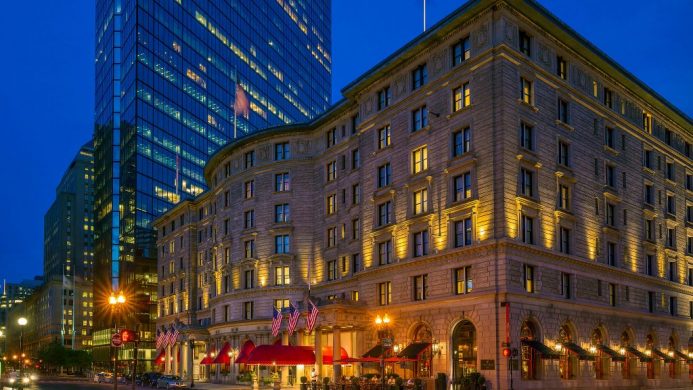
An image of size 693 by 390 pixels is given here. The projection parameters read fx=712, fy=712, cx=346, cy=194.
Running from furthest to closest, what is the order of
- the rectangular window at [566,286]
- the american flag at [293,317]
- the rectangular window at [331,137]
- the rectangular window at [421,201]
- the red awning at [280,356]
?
the rectangular window at [331,137], the american flag at [293,317], the red awning at [280,356], the rectangular window at [421,201], the rectangular window at [566,286]

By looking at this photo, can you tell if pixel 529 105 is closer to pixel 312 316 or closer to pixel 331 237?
pixel 312 316

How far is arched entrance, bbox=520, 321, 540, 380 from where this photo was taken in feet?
153

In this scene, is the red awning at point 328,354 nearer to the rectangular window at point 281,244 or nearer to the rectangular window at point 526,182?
the rectangular window at point 281,244

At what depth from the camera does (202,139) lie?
143m

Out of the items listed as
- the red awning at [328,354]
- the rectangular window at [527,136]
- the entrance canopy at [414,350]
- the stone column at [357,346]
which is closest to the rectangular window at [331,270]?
the red awning at [328,354]

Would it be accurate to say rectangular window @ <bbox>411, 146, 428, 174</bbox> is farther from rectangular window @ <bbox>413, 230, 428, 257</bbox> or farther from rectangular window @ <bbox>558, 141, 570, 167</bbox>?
rectangular window @ <bbox>558, 141, 570, 167</bbox>

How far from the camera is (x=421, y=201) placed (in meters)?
54.1

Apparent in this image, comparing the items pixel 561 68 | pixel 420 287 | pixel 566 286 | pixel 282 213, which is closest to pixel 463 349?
pixel 420 287

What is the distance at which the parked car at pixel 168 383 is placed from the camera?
6875 cm

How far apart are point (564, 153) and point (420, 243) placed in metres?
12.7

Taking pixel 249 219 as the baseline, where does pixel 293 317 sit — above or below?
below

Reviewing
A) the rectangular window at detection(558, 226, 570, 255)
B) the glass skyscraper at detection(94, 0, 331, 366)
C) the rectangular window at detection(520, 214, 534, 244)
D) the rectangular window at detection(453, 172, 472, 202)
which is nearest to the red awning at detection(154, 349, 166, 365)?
the glass skyscraper at detection(94, 0, 331, 366)

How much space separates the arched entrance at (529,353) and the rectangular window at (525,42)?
19.0 metres

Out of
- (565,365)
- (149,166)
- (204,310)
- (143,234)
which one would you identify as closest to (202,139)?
(149,166)
